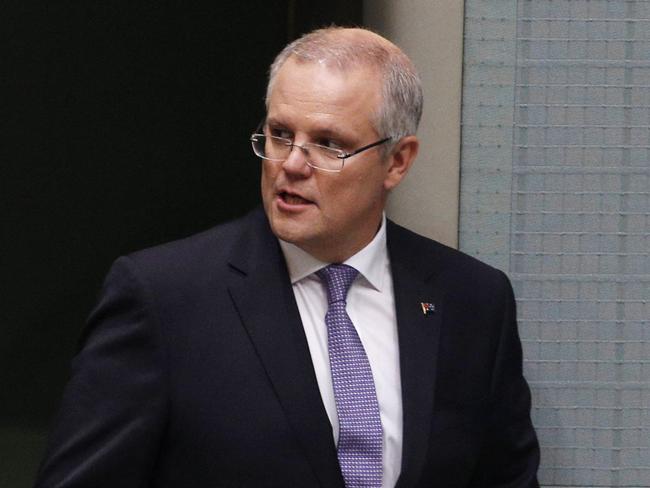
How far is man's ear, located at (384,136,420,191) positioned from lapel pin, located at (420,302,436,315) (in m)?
0.27

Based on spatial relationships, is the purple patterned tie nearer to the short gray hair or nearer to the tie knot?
the tie knot

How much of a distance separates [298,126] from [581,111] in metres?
1.06

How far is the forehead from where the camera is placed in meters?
3.15

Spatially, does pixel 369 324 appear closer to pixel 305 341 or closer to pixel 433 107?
pixel 305 341

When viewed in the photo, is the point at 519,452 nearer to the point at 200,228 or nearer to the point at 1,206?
the point at 200,228

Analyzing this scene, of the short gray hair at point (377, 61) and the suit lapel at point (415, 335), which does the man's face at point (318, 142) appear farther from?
the suit lapel at point (415, 335)

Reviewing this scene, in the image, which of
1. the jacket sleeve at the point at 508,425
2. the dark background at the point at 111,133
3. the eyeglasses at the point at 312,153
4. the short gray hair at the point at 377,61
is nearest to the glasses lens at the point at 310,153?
the eyeglasses at the point at 312,153

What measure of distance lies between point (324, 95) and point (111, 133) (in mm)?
2344

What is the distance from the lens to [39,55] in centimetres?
536

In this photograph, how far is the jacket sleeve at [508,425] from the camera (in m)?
3.54

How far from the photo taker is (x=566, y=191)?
393 centimetres

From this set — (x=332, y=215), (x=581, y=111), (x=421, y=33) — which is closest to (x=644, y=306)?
(x=581, y=111)

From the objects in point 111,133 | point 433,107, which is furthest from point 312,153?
point 111,133

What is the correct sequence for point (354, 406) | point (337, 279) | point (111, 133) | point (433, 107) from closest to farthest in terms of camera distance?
1. point (354, 406)
2. point (337, 279)
3. point (433, 107)
4. point (111, 133)
